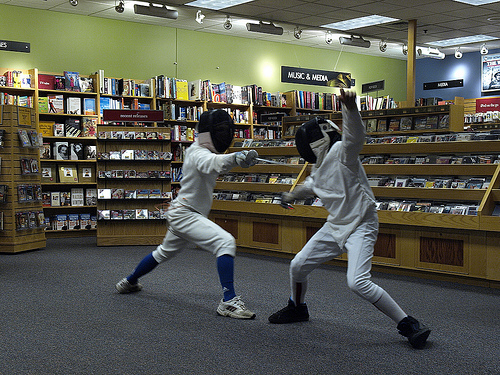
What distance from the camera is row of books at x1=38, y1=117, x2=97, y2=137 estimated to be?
9.41 m

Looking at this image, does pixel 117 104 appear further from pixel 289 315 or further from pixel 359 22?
pixel 289 315

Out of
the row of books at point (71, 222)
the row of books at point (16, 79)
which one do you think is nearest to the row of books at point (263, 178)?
the row of books at point (71, 222)

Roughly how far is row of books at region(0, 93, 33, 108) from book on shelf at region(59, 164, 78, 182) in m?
1.15

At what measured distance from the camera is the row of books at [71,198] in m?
9.41

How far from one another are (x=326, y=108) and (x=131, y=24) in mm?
4657

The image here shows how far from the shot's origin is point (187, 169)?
4.38 meters

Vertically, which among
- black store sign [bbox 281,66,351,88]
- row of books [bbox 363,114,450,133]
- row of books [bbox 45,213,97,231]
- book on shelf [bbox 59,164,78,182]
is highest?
black store sign [bbox 281,66,351,88]

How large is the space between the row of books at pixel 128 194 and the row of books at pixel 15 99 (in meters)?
2.27

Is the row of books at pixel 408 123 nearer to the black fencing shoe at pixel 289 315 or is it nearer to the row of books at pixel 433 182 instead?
the row of books at pixel 433 182

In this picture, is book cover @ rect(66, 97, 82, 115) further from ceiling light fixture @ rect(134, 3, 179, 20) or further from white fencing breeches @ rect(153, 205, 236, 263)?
white fencing breeches @ rect(153, 205, 236, 263)

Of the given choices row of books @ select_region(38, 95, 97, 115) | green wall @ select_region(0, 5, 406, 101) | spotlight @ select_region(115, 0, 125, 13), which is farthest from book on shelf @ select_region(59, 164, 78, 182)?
spotlight @ select_region(115, 0, 125, 13)

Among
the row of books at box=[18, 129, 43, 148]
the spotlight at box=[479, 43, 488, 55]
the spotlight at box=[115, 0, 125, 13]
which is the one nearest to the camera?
the row of books at box=[18, 129, 43, 148]

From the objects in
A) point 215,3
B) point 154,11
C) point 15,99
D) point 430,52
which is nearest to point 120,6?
point 154,11

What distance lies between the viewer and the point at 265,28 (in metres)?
11.0
